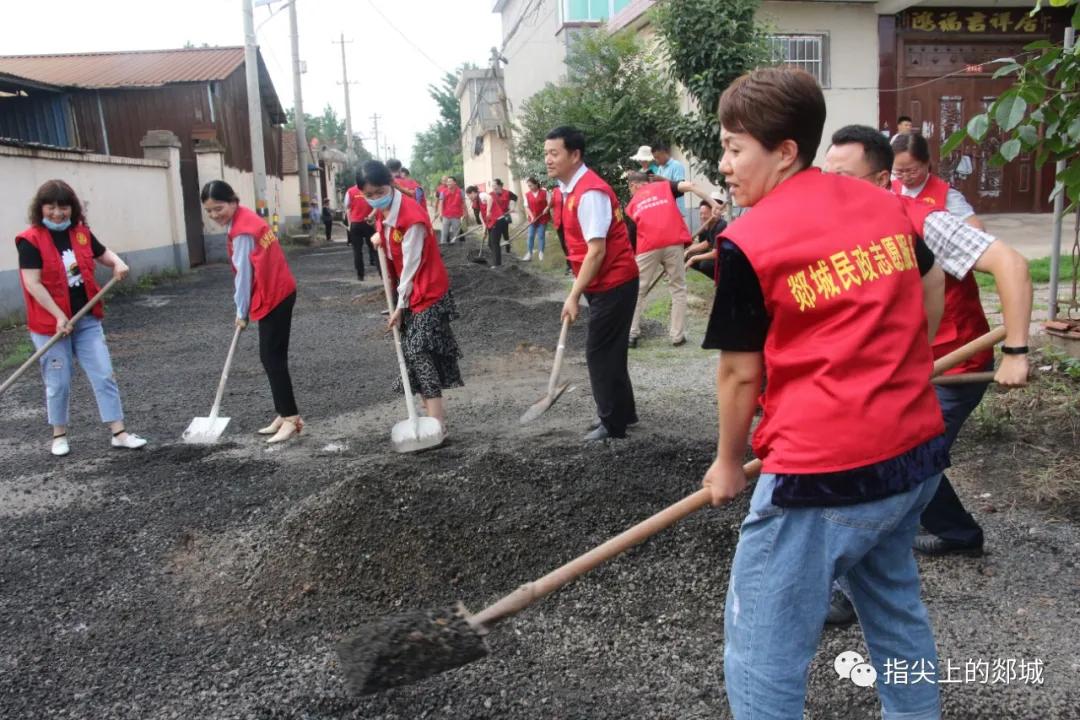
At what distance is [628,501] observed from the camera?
370cm

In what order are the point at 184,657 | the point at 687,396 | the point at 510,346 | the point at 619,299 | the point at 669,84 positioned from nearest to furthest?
the point at 184,657, the point at 619,299, the point at 687,396, the point at 510,346, the point at 669,84

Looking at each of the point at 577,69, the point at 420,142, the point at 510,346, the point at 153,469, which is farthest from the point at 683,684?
the point at 420,142

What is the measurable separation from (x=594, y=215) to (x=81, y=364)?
10.5ft

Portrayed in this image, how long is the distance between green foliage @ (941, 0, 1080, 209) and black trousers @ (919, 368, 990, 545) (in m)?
1.21

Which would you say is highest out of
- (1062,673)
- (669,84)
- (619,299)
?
(669,84)

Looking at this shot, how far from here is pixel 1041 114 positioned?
3.88m

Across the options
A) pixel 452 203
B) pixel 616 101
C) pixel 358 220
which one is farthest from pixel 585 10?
pixel 358 220

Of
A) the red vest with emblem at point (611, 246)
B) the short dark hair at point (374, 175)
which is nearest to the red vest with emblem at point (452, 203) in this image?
the short dark hair at point (374, 175)

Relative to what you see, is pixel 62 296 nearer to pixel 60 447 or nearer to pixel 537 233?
pixel 60 447

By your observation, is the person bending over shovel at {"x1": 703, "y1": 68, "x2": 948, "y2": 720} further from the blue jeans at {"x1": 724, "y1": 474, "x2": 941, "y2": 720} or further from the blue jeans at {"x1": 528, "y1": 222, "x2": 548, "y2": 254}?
the blue jeans at {"x1": 528, "y1": 222, "x2": 548, "y2": 254}

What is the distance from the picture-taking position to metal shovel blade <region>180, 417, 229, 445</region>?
520 cm

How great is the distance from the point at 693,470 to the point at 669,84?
1124 cm

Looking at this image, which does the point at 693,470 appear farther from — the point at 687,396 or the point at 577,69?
the point at 577,69

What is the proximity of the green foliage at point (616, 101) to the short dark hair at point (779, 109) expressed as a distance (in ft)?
39.0
